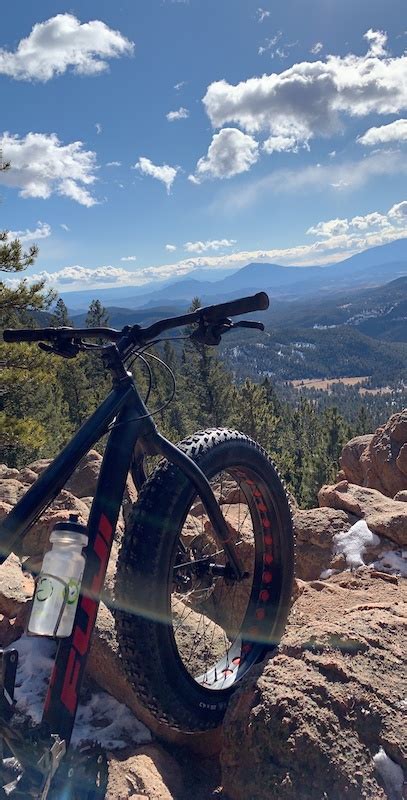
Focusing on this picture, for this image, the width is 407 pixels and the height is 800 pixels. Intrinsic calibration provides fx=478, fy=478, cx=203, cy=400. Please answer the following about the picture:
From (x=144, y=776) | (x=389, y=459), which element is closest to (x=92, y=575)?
(x=144, y=776)

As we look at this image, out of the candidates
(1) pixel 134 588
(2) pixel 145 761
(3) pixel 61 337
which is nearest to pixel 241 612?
(2) pixel 145 761

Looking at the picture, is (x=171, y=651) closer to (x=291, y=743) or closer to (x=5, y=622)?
(x=291, y=743)

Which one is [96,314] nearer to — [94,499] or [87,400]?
[87,400]

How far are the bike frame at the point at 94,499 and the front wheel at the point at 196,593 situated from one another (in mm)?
125

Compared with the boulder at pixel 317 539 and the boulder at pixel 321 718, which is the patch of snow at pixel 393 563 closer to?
the boulder at pixel 317 539

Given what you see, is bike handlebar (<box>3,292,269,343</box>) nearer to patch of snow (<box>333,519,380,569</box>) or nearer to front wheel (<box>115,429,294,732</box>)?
front wheel (<box>115,429,294,732</box>)

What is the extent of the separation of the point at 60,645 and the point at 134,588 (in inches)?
17.1

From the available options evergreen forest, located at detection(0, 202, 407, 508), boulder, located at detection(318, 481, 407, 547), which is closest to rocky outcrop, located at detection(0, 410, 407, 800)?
boulder, located at detection(318, 481, 407, 547)

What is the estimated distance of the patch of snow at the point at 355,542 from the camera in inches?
223

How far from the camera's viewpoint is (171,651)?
8.47 ft

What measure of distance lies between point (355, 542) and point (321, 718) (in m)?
3.66

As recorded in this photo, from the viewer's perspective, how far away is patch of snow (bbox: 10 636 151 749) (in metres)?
2.94

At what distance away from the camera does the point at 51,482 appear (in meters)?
2.46

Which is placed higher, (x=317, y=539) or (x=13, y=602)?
(x=13, y=602)
